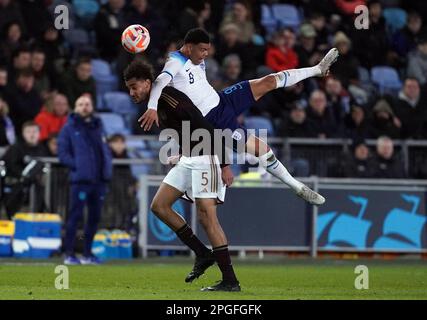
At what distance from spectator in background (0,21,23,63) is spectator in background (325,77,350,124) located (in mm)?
6322

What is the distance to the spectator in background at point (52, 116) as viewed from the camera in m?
22.9

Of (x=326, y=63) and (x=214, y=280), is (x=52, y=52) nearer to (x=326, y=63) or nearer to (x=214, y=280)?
(x=214, y=280)

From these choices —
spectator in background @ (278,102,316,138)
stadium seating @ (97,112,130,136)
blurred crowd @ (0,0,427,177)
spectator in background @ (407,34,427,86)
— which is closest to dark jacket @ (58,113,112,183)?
blurred crowd @ (0,0,427,177)

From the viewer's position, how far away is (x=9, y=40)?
2400cm

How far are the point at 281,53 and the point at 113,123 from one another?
4.21 meters

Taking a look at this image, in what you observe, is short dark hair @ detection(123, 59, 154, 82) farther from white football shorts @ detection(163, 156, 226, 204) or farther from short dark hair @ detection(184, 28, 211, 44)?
white football shorts @ detection(163, 156, 226, 204)

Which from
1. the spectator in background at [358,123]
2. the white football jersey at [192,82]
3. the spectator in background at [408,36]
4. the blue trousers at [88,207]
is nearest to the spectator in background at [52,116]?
the blue trousers at [88,207]

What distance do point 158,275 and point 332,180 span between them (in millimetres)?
6548

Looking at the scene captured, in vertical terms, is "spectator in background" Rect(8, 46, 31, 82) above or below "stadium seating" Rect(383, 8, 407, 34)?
below

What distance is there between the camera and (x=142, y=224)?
2183cm

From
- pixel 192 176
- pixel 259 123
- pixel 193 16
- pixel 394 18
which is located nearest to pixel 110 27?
pixel 193 16

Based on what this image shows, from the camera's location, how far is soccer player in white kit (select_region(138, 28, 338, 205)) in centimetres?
1429
